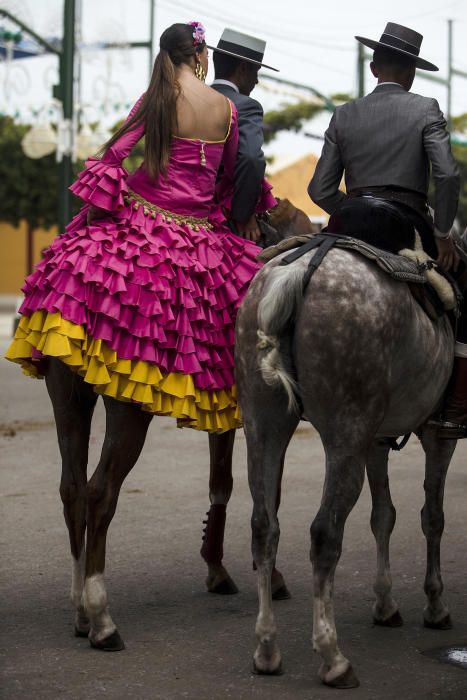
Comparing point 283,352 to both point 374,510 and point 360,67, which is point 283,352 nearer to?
point 374,510

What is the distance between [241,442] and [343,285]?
6.39 meters

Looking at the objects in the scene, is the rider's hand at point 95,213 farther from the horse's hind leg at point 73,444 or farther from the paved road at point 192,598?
the paved road at point 192,598

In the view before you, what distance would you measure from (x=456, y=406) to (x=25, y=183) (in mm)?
35274

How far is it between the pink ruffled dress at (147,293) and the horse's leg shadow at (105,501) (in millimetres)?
117

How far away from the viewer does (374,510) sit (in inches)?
219

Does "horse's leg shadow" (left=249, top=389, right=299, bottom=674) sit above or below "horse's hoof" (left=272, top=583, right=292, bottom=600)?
above

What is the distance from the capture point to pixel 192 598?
574 cm

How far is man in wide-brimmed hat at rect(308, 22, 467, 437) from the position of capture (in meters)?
5.03

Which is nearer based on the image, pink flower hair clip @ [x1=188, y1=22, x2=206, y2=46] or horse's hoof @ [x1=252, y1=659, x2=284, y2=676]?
horse's hoof @ [x1=252, y1=659, x2=284, y2=676]

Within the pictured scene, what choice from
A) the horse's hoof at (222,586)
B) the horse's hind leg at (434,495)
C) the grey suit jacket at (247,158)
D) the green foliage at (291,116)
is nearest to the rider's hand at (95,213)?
the grey suit jacket at (247,158)

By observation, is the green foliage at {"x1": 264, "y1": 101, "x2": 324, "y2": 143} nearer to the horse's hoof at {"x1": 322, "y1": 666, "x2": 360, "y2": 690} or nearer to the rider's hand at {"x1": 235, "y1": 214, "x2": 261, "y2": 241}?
the rider's hand at {"x1": 235, "y1": 214, "x2": 261, "y2": 241}

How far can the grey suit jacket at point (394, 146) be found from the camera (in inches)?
197

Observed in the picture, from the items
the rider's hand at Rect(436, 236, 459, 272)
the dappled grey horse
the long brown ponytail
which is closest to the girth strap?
the dappled grey horse

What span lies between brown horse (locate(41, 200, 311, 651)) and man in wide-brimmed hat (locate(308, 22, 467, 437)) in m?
1.31
